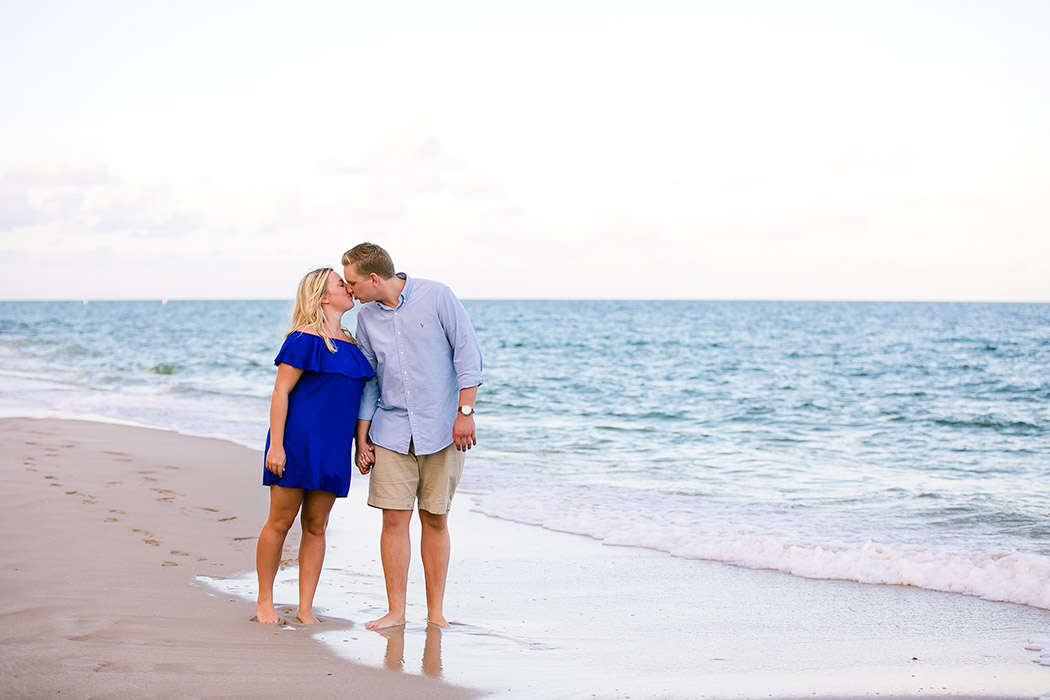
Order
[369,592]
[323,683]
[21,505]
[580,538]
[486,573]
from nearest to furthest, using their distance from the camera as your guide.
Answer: [323,683], [369,592], [486,573], [21,505], [580,538]

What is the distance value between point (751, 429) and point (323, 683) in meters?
10.3

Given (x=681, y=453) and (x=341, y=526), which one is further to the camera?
(x=681, y=453)

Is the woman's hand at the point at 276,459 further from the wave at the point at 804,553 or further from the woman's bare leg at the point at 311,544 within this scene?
the wave at the point at 804,553

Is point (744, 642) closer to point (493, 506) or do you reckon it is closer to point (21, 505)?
point (493, 506)

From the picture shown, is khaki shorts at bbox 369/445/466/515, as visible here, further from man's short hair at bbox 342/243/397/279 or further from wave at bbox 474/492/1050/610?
wave at bbox 474/492/1050/610

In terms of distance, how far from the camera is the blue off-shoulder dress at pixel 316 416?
3.88 metres

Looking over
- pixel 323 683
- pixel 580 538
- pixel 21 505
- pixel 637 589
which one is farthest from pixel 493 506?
pixel 323 683

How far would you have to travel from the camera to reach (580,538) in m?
6.22

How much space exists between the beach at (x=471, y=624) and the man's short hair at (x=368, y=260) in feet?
5.31

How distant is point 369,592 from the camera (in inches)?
187

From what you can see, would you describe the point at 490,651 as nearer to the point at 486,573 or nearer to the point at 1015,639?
the point at 486,573

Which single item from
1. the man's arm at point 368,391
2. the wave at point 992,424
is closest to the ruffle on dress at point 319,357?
the man's arm at point 368,391

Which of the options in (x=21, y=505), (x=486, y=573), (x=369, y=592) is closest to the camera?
(x=369, y=592)

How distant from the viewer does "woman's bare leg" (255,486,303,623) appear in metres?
3.97
